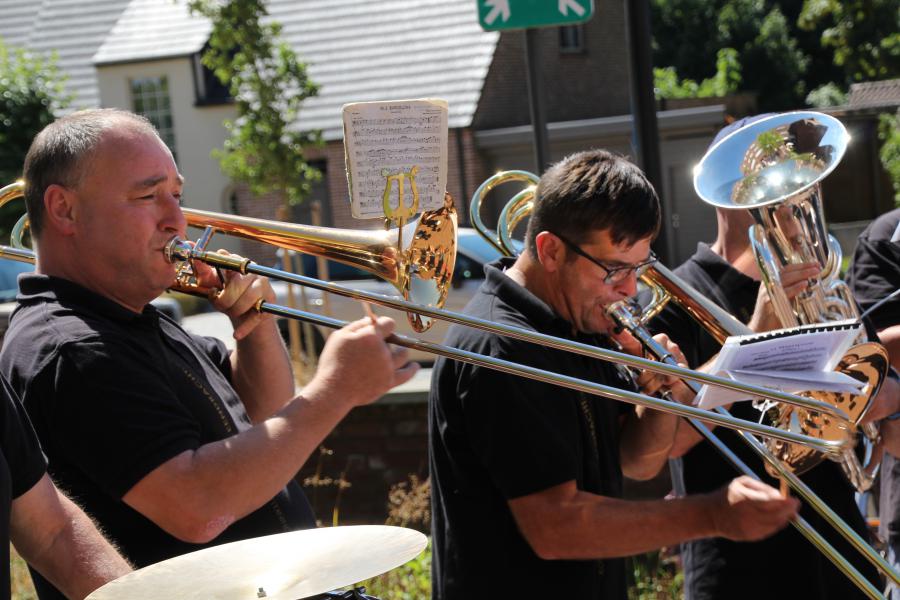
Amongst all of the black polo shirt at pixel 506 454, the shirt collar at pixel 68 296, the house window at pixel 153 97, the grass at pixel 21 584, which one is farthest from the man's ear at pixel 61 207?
the house window at pixel 153 97

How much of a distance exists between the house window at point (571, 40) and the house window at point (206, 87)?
7.26m

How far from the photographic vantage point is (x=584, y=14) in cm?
408

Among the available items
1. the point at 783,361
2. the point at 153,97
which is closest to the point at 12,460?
the point at 783,361

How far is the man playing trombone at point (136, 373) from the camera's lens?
2072 mm

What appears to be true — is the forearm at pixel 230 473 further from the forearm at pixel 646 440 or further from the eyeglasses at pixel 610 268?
the forearm at pixel 646 440

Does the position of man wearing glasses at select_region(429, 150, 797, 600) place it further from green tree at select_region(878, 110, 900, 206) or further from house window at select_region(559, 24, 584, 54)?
house window at select_region(559, 24, 584, 54)

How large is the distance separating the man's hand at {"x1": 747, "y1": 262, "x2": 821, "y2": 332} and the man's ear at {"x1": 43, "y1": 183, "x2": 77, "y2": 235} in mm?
1729

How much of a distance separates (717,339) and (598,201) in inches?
22.4

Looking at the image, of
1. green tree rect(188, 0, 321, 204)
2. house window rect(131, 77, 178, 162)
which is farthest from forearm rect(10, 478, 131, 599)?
house window rect(131, 77, 178, 162)

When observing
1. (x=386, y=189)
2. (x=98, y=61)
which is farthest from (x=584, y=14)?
(x=98, y=61)

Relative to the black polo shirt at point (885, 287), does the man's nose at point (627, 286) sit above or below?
above

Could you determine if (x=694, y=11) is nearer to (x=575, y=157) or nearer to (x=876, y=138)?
(x=876, y=138)

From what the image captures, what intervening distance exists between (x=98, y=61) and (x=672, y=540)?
23.3 meters

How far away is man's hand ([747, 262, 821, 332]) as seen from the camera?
3018 mm
